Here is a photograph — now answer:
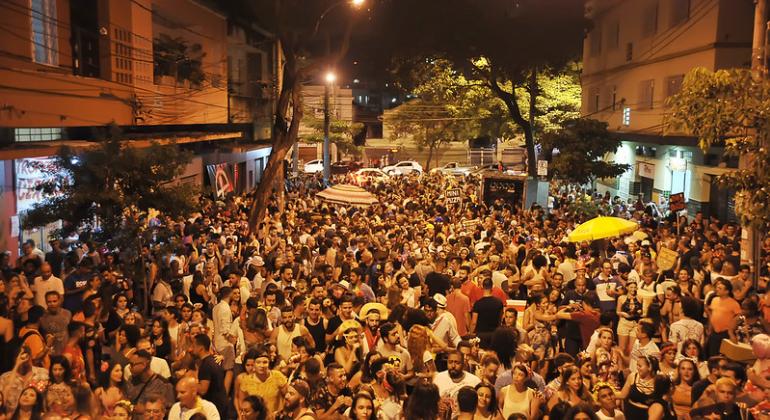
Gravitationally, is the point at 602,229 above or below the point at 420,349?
above

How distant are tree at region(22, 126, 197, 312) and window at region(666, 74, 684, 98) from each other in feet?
58.2

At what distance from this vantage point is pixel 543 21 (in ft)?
113

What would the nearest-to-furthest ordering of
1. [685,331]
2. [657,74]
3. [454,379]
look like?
[454,379], [685,331], [657,74]

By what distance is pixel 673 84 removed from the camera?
2512 centimetres

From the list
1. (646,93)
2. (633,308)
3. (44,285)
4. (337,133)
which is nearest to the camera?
(633,308)

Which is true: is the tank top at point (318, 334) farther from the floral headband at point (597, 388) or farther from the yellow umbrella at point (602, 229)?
the yellow umbrella at point (602, 229)

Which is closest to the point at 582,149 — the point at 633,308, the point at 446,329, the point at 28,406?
the point at 633,308

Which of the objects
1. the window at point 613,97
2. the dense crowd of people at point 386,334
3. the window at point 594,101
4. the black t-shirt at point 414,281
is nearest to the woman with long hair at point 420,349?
the dense crowd of people at point 386,334

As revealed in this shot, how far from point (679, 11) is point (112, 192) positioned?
1934cm

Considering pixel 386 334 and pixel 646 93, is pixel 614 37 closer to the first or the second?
pixel 646 93

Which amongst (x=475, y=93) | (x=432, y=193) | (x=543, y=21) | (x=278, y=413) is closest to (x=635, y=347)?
(x=278, y=413)

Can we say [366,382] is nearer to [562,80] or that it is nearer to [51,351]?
[51,351]

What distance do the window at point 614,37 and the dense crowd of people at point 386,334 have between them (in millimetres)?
18210

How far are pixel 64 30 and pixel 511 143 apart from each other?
176 feet
